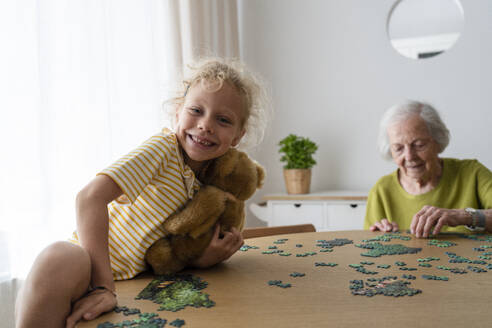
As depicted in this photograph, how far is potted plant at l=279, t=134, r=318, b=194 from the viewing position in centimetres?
391

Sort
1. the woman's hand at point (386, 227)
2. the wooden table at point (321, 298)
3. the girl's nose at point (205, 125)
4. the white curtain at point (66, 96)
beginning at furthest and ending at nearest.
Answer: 1. the white curtain at point (66, 96)
2. the woman's hand at point (386, 227)
3. the girl's nose at point (205, 125)
4. the wooden table at point (321, 298)

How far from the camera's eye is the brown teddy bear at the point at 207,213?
1.24 meters

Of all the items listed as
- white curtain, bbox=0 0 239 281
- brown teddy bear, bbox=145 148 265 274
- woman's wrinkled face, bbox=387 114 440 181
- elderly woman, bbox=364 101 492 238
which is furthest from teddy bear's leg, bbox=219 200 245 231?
woman's wrinkled face, bbox=387 114 440 181

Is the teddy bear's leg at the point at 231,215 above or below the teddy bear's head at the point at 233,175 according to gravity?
below

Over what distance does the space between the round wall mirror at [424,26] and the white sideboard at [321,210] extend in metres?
1.53

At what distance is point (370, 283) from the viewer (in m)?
1.10

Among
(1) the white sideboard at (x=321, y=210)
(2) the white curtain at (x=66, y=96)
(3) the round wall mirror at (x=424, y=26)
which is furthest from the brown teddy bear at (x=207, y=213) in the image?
(3) the round wall mirror at (x=424, y=26)

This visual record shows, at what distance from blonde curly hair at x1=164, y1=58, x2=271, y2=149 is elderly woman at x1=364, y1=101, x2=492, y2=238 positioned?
1.00 metres

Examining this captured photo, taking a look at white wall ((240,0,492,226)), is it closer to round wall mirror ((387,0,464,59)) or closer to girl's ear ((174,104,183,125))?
round wall mirror ((387,0,464,59))

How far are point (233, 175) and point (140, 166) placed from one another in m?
0.33

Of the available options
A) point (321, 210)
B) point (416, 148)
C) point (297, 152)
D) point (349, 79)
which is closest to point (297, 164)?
point (297, 152)

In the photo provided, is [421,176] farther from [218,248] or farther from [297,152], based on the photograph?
Answer: [297,152]

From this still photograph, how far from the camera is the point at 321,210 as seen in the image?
369 cm

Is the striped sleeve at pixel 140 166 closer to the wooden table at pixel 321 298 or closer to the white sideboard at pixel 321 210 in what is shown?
the wooden table at pixel 321 298
